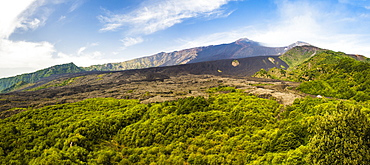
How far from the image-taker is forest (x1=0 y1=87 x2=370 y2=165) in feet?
77.7

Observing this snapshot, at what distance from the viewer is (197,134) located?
45.2m

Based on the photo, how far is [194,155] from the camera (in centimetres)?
3484

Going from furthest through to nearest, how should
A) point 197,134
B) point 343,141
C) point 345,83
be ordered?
point 345,83
point 197,134
point 343,141

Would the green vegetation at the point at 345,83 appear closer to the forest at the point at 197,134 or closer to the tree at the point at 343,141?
the forest at the point at 197,134

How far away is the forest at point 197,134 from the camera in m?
23.7

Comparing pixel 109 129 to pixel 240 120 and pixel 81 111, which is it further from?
pixel 240 120

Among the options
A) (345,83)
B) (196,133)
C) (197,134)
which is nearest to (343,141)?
(197,134)

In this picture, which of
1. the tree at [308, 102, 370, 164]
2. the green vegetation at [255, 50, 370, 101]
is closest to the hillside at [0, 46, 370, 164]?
the tree at [308, 102, 370, 164]

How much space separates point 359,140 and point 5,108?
10402 centimetres

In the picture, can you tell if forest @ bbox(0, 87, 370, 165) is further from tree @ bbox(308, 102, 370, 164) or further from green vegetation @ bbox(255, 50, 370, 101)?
green vegetation @ bbox(255, 50, 370, 101)

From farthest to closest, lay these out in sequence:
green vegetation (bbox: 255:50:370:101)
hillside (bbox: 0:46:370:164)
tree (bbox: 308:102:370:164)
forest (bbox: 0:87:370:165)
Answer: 1. green vegetation (bbox: 255:50:370:101)
2. hillside (bbox: 0:46:370:164)
3. forest (bbox: 0:87:370:165)
4. tree (bbox: 308:102:370:164)

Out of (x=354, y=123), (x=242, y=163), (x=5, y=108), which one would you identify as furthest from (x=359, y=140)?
(x=5, y=108)

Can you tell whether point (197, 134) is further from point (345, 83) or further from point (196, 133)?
point (345, 83)

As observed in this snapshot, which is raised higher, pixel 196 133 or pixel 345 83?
pixel 345 83
